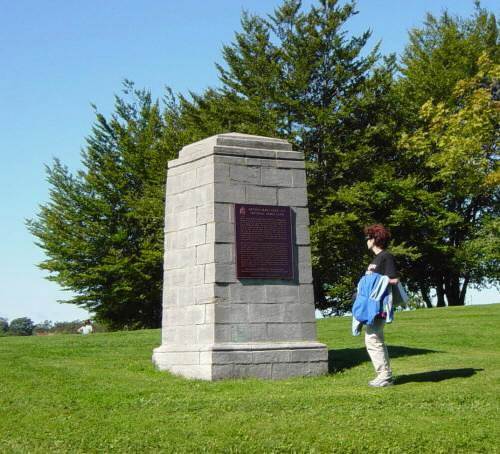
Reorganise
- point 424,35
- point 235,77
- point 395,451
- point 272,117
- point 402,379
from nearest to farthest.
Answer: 1. point 395,451
2. point 402,379
3. point 272,117
4. point 235,77
5. point 424,35

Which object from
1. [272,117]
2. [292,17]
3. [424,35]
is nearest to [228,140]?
[272,117]

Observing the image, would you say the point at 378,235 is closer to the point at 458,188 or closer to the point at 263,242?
the point at 263,242

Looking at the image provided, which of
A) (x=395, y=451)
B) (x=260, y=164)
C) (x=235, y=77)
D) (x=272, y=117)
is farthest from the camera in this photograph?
(x=235, y=77)

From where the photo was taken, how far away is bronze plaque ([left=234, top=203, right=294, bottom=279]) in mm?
11047

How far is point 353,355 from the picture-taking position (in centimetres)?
1295

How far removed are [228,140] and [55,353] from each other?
5.51 m

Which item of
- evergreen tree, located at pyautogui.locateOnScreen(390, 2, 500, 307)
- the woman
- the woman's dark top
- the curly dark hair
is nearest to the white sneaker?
the woman

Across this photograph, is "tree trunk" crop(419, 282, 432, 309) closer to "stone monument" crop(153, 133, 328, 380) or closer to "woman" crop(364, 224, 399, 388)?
"stone monument" crop(153, 133, 328, 380)

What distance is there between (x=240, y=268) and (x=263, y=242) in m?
0.59

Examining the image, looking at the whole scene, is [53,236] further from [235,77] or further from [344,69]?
[344,69]

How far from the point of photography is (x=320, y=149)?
103 feet

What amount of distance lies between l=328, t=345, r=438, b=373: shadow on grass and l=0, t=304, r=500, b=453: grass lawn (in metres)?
0.03

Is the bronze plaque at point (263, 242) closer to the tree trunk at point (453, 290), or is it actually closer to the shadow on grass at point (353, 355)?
the shadow on grass at point (353, 355)

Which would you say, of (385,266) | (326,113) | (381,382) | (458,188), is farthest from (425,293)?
(385,266)
